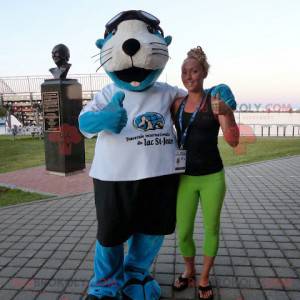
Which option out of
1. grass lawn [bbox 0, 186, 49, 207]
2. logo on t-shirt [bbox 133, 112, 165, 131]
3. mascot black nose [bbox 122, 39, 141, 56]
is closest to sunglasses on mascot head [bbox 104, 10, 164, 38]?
mascot black nose [bbox 122, 39, 141, 56]

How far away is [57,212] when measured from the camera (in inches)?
200

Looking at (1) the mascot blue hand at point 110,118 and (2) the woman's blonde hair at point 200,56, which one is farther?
(2) the woman's blonde hair at point 200,56

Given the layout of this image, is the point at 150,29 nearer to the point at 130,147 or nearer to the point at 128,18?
the point at 128,18

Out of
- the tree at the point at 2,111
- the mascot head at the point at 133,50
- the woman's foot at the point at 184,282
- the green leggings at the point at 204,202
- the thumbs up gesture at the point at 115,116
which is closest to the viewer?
the thumbs up gesture at the point at 115,116

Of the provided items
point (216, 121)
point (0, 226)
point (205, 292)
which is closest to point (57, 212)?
point (0, 226)

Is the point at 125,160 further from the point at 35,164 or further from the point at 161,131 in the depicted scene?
the point at 35,164

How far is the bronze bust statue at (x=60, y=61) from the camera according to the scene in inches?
307

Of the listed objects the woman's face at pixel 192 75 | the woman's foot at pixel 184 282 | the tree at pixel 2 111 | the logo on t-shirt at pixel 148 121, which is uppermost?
the woman's face at pixel 192 75

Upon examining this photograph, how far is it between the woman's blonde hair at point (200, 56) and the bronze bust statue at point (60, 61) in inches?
231

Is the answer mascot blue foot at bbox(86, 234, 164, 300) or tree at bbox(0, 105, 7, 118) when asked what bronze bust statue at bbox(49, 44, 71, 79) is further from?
tree at bbox(0, 105, 7, 118)

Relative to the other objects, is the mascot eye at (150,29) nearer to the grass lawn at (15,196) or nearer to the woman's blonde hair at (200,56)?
the woman's blonde hair at (200,56)

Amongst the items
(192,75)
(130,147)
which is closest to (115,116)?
(130,147)

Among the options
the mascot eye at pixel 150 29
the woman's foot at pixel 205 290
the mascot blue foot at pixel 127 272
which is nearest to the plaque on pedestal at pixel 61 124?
the mascot blue foot at pixel 127 272

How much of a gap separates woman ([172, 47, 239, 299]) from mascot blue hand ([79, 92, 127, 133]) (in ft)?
1.57
